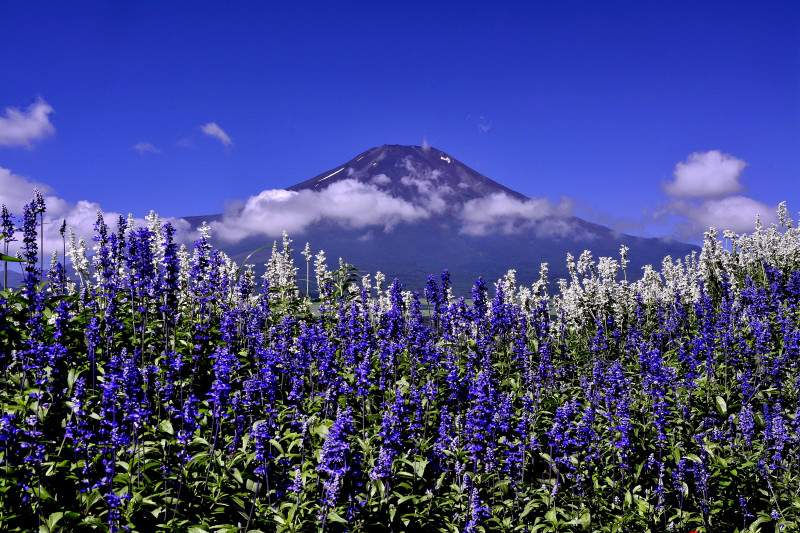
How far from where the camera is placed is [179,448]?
7184 millimetres

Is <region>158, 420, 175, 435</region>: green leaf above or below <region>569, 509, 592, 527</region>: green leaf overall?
above

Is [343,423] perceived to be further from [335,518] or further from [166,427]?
[166,427]

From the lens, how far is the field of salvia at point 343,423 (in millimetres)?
5980

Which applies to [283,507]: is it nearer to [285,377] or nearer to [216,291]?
[285,377]

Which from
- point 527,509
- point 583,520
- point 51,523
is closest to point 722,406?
point 583,520

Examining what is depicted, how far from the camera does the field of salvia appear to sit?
5.98 m

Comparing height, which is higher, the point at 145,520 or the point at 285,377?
the point at 285,377

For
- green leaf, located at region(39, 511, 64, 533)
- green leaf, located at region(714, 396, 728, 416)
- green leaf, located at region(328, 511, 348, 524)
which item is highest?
green leaf, located at region(39, 511, 64, 533)

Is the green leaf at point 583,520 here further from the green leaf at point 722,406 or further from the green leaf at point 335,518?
the green leaf at point 722,406

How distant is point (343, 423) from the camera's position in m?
5.71

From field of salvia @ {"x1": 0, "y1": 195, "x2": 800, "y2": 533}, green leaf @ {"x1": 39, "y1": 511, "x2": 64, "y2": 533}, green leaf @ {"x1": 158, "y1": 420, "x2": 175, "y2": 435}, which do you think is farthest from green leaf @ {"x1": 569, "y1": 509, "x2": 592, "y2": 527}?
green leaf @ {"x1": 39, "y1": 511, "x2": 64, "y2": 533}

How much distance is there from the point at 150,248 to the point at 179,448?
387 cm

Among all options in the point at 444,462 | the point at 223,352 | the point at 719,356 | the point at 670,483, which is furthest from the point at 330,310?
the point at 719,356

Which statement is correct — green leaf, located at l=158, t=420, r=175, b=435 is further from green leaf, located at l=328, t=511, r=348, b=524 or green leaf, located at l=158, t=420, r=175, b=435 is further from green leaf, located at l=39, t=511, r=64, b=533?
green leaf, located at l=328, t=511, r=348, b=524
